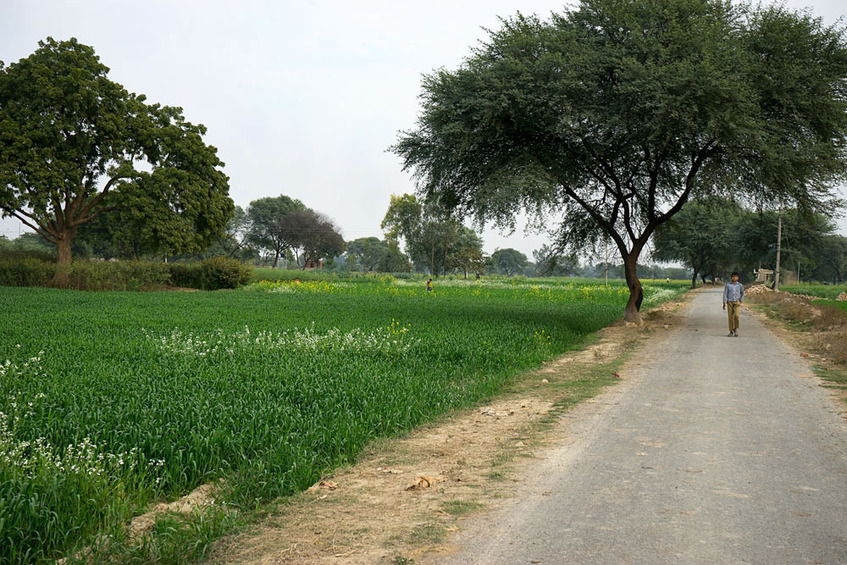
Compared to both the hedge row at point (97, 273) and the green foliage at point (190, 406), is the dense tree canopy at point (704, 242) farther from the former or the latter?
the green foliage at point (190, 406)

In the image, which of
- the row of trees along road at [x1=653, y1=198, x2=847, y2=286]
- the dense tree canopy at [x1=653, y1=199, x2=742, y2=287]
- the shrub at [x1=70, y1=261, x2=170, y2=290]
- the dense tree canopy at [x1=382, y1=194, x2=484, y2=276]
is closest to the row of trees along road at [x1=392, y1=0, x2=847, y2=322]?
the row of trees along road at [x1=653, y1=198, x2=847, y2=286]

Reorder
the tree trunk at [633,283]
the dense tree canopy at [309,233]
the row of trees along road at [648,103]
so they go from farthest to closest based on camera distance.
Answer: the dense tree canopy at [309,233]
the tree trunk at [633,283]
the row of trees along road at [648,103]

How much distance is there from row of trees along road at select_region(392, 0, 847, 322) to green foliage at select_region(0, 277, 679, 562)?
6750mm

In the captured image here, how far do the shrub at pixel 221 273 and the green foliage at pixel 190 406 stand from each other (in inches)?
1299

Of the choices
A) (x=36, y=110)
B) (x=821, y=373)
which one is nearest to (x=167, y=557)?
(x=821, y=373)

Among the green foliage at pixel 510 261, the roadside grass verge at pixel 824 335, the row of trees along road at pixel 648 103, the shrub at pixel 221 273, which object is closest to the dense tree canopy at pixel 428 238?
the shrub at pixel 221 273

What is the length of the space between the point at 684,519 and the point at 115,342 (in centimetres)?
1237

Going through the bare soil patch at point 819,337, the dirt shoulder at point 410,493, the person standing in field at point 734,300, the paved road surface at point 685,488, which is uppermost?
the person standing in field at point 734,300

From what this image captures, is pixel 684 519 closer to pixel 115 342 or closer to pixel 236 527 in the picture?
pixel 236 527

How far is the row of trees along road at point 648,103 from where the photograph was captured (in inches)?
687

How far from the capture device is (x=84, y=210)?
144ft

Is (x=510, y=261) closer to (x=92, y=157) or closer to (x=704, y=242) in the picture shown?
(x=704, y=242)

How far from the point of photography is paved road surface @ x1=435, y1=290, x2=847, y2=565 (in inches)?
163

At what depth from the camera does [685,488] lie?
5348 millimetres
